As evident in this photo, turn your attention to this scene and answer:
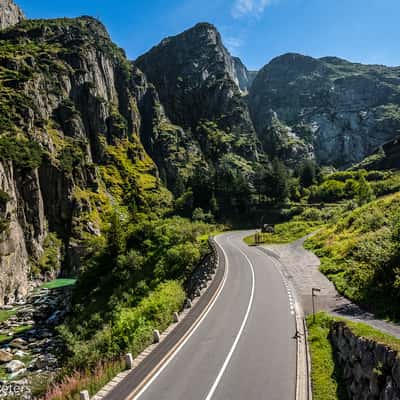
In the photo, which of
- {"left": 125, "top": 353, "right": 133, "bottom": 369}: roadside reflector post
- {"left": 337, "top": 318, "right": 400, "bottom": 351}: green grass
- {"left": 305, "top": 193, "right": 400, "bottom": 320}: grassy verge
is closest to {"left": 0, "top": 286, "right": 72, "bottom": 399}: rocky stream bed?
{"left": 125, "top": 353, "right": 133, "bottom": 369}: roadside reflector post

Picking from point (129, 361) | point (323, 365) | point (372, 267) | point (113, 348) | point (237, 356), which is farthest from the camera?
point (372, 267)

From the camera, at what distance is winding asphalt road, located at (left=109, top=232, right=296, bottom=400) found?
12.0 m

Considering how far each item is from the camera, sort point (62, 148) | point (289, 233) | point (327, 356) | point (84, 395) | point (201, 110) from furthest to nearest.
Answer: point (201, 110), point (62, 148), point (289, 233), point (327, 356), point (84, 395)

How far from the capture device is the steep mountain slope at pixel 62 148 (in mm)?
70438

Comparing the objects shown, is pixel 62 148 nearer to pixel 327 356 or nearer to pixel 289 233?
pixel 289 233

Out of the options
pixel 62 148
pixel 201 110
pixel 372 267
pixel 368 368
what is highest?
pixel 201 110

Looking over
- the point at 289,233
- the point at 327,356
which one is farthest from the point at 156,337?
the point at 289,233

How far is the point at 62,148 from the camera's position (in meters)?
96.6

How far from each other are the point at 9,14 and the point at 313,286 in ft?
656

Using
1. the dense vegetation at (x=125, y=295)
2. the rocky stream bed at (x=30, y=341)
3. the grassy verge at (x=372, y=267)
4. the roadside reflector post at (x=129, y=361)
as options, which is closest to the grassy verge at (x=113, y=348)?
A: the dense vegetation at (x=125, y=295)

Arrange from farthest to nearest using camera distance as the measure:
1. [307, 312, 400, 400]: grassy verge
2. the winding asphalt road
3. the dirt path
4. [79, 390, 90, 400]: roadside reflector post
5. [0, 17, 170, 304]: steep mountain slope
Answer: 1. [0, 17, 170, 304]: steep mountain slope
2. the dirt path
3. the winding asphalt road
4. [79, 390, 90, 400]: roadside reflector post
5. [307, 312, 400, 400]: grassy verge

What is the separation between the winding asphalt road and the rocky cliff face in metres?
187

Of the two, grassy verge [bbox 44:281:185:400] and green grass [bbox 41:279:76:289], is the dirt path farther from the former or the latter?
green grass [bbox 41:279:76:289]

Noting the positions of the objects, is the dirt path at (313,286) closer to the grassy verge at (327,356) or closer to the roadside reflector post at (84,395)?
the grassy verge at (327,356)
